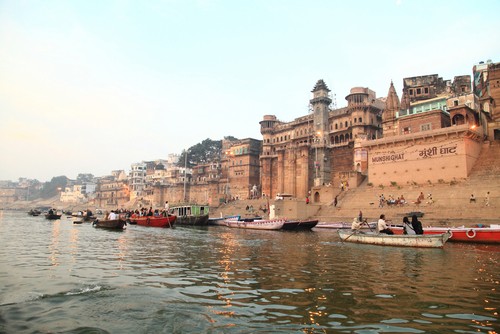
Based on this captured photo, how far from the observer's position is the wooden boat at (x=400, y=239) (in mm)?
16922

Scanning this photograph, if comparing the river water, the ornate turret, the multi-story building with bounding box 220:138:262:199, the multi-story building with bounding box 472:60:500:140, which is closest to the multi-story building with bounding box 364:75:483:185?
the ornate turret

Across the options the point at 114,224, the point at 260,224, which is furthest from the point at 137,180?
the point at 260,224

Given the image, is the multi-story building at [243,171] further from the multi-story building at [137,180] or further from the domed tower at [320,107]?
the multi-story building at [137,180]

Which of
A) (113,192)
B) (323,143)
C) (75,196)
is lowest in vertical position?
(75,196)

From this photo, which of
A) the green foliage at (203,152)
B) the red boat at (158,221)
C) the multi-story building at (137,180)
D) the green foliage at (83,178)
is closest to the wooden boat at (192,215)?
the red boat at (158,221)

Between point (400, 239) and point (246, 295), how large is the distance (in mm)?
12817

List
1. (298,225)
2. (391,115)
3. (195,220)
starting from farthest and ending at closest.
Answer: (391,115), (195,220), (298,225)

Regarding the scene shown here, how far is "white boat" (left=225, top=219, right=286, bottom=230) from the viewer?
3319 cm

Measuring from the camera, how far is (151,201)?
94.9 meters

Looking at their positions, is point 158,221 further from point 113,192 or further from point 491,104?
point 113,192

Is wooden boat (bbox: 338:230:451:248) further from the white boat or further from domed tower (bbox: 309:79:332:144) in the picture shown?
domed tower (bbox: 309:79:332:144)

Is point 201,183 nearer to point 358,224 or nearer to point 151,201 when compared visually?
point 151,201

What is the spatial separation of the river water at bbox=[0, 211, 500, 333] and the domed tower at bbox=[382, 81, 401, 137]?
36.3 metres

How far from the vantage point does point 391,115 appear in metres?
48.1
